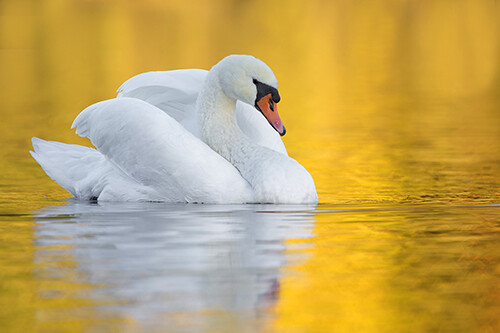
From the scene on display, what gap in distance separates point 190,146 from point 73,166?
1718 millimetres

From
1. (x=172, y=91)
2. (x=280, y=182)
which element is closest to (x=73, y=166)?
(x=172, y=91)

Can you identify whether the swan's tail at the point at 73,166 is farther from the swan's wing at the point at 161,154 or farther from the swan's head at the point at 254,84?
the swan's head at the point at 254,84

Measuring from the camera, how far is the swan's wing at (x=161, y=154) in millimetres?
9469

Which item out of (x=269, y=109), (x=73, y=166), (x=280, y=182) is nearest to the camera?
(x=280, y=182)

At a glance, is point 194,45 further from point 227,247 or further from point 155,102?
point 227,247

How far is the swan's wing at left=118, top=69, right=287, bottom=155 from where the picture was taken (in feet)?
35.0

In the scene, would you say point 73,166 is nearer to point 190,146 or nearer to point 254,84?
point 190,146

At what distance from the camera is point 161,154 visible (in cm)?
961

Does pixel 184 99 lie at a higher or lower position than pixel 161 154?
higher

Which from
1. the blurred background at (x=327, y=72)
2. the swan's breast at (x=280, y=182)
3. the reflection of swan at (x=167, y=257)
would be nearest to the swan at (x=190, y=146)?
the swan's breast at (x=280, y=182)

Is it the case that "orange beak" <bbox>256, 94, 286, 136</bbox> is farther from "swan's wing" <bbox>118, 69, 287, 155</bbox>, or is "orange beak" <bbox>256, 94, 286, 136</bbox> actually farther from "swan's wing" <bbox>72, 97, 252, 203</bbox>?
"swan's wing" <bbox>118, 69, 287, 155</bbox>

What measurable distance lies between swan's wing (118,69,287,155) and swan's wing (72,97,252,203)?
617 mm

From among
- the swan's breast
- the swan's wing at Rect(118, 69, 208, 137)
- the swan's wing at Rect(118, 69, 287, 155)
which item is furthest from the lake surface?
the swan's wing at Rect(118, 69, 208, 137)

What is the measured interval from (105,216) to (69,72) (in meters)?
21.9
